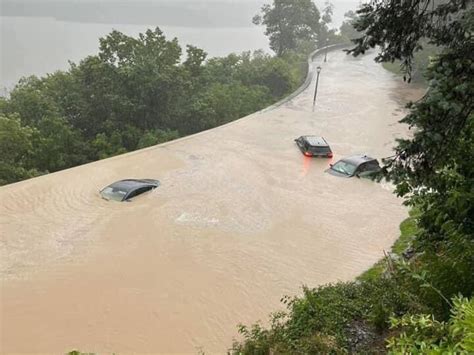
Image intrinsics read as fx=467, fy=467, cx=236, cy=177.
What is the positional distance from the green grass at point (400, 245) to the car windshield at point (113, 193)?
303 inches

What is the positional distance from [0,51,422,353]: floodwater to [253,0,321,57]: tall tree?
29425 mm

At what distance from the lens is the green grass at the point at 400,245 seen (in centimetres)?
1109

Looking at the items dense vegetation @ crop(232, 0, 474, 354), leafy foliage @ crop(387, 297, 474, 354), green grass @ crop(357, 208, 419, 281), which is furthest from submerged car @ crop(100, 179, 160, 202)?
leafy foliage @ crop(387, 297, 474, 354)

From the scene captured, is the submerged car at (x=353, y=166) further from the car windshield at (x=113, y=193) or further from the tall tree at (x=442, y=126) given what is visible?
the tall tree at (x=442, y=126)

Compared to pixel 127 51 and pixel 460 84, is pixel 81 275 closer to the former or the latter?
pixel 460 84

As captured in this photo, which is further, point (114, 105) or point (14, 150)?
point (114, 105)

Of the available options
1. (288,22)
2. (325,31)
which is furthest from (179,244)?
(325,31)

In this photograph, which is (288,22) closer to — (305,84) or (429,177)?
(305,84)

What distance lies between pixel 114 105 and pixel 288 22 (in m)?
28.6

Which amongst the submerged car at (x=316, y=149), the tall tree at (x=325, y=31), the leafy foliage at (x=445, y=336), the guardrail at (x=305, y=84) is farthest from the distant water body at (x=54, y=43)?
the leafy foliage at (x=445, y=336)

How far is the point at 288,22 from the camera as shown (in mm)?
47312

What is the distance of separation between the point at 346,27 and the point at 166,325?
61879 millimetres

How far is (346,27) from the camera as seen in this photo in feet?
211

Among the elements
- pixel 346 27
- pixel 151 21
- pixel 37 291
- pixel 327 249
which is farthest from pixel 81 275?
pixel 151 21
